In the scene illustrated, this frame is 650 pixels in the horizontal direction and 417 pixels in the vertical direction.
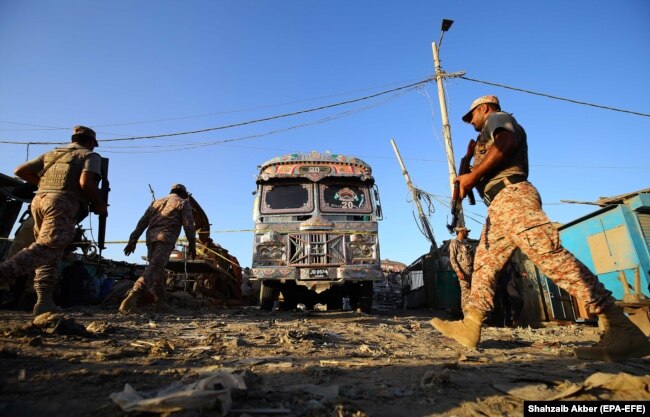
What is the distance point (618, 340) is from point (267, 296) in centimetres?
564

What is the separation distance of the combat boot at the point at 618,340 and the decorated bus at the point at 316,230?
3.92 meters

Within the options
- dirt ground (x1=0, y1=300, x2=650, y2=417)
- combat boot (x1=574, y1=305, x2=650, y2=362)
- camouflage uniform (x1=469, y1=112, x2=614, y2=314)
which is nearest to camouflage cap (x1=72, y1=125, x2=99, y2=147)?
dirt ground (x1=0, y1=300, x2=650, y2=417)

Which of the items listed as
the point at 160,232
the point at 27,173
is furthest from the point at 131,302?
the point at 27,173

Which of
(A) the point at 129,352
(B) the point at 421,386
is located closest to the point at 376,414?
(B) the point at 421,386

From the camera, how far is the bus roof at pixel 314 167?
273 inches

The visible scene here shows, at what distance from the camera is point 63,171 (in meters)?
3.70

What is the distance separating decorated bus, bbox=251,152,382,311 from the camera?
6.12 meters

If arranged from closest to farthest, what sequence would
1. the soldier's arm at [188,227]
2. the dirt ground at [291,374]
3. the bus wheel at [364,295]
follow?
1. the dirt ground at [291,374]
2. the soldier's arm at [188,227]
3. the bus wheel at [364,295]

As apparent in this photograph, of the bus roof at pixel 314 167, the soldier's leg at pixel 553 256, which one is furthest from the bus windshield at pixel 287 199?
the soldier's leg at pixel 553 256

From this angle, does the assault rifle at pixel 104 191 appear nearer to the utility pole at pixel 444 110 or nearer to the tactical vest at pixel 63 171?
the tactical vest at pixel 63 171

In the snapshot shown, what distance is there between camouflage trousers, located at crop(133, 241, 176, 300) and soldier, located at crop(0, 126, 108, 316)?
3.49ft

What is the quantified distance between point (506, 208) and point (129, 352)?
9.72 ft

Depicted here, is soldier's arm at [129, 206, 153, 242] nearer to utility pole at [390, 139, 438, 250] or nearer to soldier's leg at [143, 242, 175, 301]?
soldier's leg at [143, 242, 175, 301]

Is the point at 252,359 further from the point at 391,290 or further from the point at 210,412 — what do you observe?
the point at 391,290
